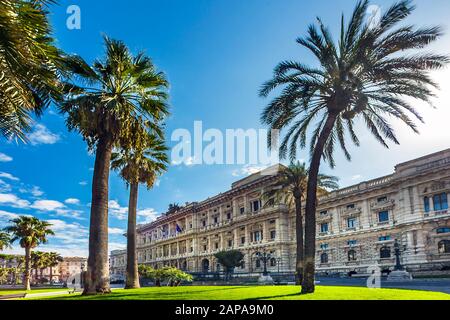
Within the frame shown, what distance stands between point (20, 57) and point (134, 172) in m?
18.8

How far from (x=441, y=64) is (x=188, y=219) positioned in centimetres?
7545

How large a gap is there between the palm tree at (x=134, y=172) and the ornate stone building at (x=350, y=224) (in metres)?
Result: 29.3

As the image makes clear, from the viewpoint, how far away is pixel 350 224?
53.0 metres

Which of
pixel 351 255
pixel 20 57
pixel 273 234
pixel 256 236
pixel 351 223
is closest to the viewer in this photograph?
pixel 20 57

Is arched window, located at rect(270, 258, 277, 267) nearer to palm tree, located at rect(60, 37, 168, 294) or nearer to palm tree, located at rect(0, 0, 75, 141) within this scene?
palm tree, located at rect(60, 37, 168, 294)

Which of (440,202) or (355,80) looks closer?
(355,80)

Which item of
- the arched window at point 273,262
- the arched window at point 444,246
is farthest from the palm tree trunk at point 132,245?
the arched window at point 273,262

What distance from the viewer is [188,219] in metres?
87.9

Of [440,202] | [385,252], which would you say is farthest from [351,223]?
[440,202]

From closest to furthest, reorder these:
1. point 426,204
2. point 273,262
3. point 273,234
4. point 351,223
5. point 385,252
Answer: point 426,204 < point 385,252 < point 351,223 < point 273,262 < point 273,234

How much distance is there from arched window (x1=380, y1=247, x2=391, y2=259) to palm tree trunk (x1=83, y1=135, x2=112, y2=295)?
128ft

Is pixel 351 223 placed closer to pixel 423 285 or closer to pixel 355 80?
pixel 423 285
